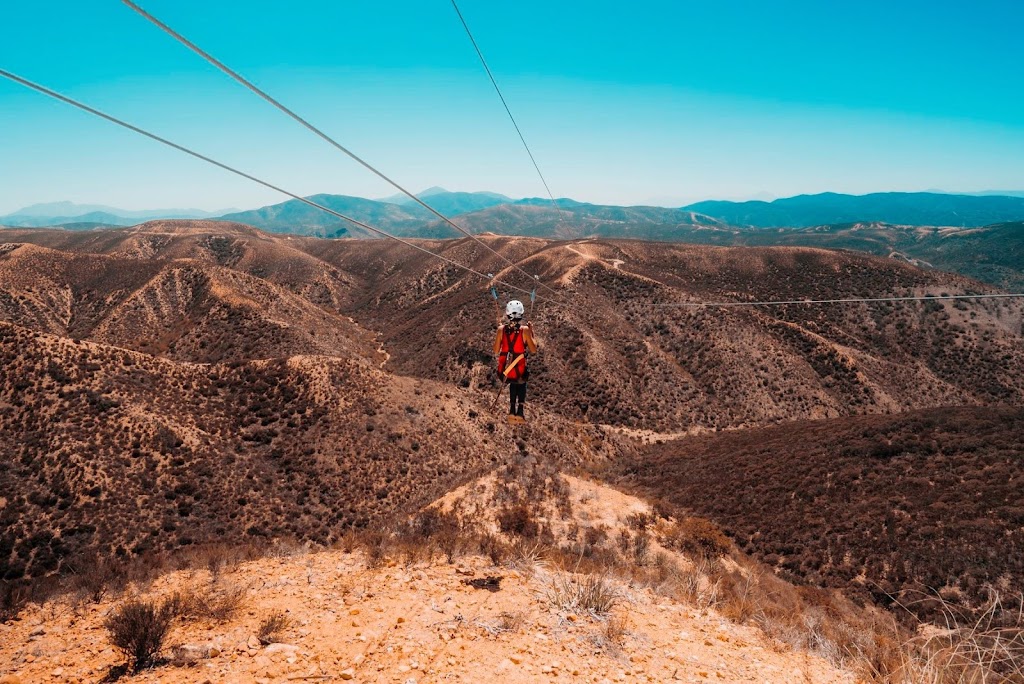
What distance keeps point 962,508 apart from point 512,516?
2046 cm

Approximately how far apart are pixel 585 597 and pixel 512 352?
6.43 metres

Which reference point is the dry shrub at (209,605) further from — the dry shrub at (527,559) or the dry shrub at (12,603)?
the dry shrub at (527,559)

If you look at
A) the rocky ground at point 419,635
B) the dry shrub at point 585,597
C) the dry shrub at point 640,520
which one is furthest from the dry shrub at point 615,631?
the dry shrub at point 640,520

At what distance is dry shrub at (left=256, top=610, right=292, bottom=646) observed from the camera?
28.8ft

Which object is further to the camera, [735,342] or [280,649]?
[735,342]

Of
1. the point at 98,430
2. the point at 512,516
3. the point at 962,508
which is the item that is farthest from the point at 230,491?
the point at 962,508

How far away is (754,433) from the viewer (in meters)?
39.0

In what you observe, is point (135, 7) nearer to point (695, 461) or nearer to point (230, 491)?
point (230, 491)

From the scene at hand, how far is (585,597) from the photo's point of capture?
978 centimetres

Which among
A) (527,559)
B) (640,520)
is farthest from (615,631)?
(640,520)

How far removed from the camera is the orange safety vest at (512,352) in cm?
1300

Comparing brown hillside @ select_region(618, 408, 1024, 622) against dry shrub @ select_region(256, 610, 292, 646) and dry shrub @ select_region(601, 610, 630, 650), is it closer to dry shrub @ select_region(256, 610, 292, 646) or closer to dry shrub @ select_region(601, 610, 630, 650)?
dry shrub @ select_region(601, 610, 630, 650)

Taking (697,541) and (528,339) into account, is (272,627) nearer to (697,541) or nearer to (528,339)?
(528,339)

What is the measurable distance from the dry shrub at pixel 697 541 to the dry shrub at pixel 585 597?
9026mm
